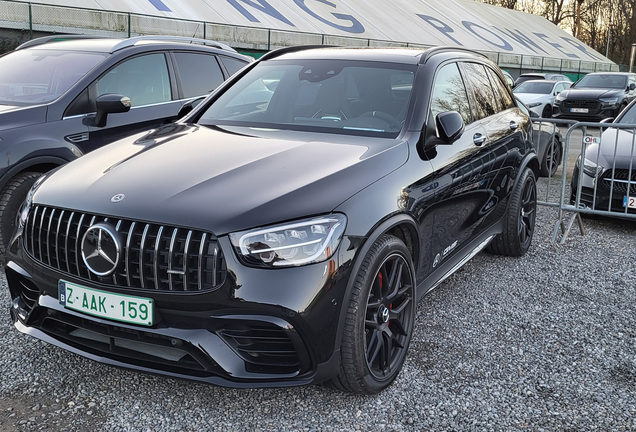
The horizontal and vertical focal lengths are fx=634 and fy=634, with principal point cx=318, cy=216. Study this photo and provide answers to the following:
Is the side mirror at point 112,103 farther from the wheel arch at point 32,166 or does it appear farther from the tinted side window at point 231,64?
the tinted side window at point 231,64

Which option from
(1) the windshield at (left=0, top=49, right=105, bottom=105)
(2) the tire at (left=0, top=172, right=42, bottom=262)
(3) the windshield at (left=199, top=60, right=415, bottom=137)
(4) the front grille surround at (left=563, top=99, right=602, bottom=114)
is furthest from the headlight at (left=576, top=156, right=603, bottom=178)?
(4) the front grille surround at (left=563, top=99, right=602, bottom=114)

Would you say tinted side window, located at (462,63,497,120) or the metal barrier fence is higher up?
tinted side window, located at (462,63,497,120)

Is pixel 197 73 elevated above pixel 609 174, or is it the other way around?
pixel 197 73

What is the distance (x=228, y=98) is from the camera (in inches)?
175

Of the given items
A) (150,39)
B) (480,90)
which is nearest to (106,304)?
(480,90)

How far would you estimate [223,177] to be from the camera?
3.05 metres

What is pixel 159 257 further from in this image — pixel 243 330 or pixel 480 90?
pixel 480 90

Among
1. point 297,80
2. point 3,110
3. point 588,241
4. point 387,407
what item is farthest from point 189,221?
point 588,241

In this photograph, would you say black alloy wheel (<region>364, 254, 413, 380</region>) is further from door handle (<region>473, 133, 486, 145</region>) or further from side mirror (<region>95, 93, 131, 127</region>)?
side mirror (<region>95, 93, 131, 127</region>)

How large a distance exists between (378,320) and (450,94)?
6.23 ft

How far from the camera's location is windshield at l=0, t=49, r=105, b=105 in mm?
5316

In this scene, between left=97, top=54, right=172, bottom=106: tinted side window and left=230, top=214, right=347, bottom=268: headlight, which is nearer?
left=230, top=214, right=347, bottom=268: headlight

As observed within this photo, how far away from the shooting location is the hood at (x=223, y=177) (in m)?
2.75

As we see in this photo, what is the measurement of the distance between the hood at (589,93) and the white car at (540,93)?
61 cm
